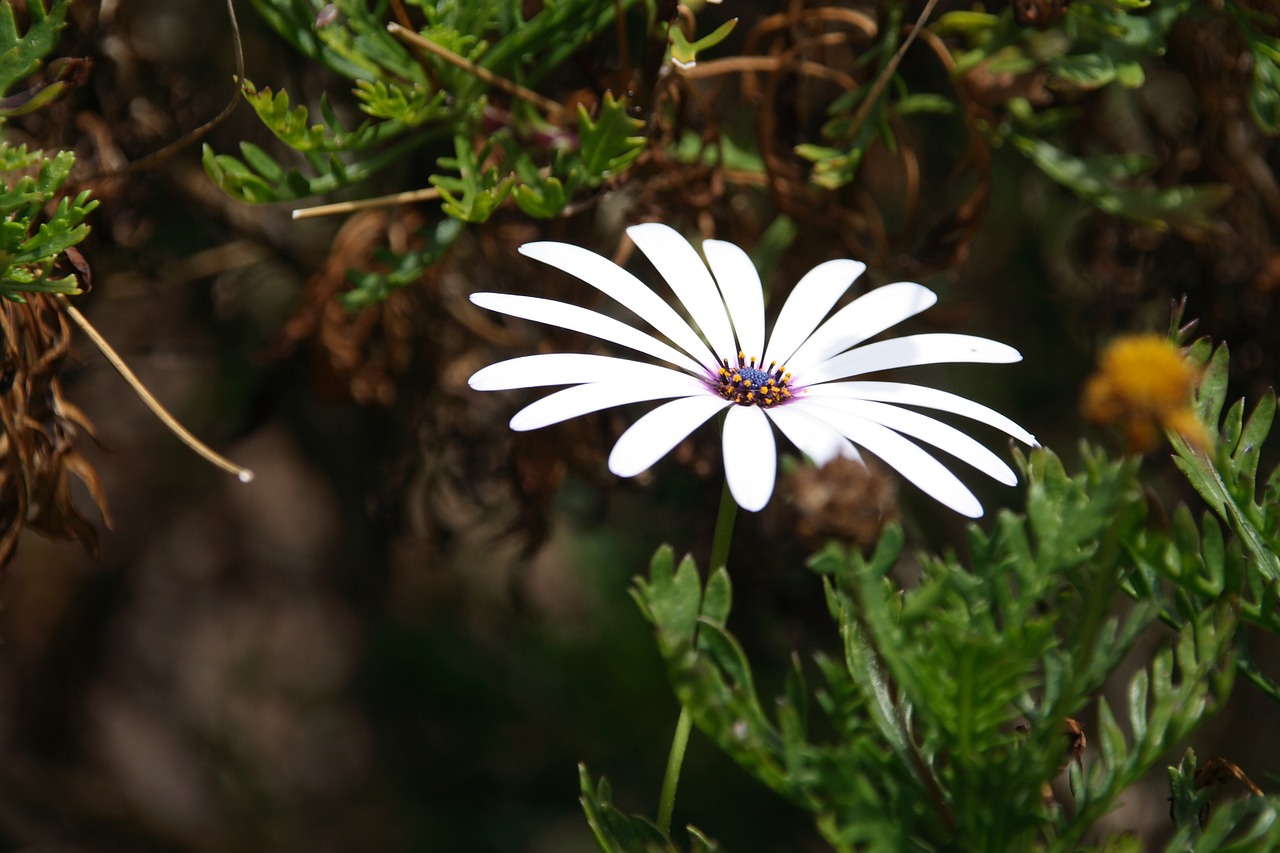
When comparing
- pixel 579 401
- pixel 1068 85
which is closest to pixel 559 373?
pixel 579 401

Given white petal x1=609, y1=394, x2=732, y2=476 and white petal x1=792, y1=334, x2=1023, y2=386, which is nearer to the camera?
white petal x1=609, y1=394, x2=732, y2=476

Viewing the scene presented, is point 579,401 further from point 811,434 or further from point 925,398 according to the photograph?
point 925,398

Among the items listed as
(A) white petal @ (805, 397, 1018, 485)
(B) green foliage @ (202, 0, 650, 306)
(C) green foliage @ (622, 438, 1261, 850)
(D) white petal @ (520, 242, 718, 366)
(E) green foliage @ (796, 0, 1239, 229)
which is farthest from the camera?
(E) green foliage @ (796, 0, 1239, 229)

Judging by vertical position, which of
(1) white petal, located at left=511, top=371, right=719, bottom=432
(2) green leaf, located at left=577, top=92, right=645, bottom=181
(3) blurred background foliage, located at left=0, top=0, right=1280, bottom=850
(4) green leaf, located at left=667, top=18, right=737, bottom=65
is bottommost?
(3) blurred background foliage, located at left=0, top=0, right=1280, bottom=850

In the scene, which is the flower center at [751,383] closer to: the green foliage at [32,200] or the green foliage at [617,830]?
the green foliage at [617,830]

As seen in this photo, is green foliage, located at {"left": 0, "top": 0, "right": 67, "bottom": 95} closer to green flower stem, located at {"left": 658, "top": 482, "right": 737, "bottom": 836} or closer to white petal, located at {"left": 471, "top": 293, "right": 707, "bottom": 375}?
white petal, located at {"left": 471, "top": 293, "right": 707, "bottom": 375}

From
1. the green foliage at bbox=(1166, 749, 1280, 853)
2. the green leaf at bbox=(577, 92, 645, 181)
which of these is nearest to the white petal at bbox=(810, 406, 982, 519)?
the green foliage at bbox=(1166, 749, 1280, 853)

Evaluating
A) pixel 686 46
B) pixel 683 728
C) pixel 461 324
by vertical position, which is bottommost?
pixel 461 324
